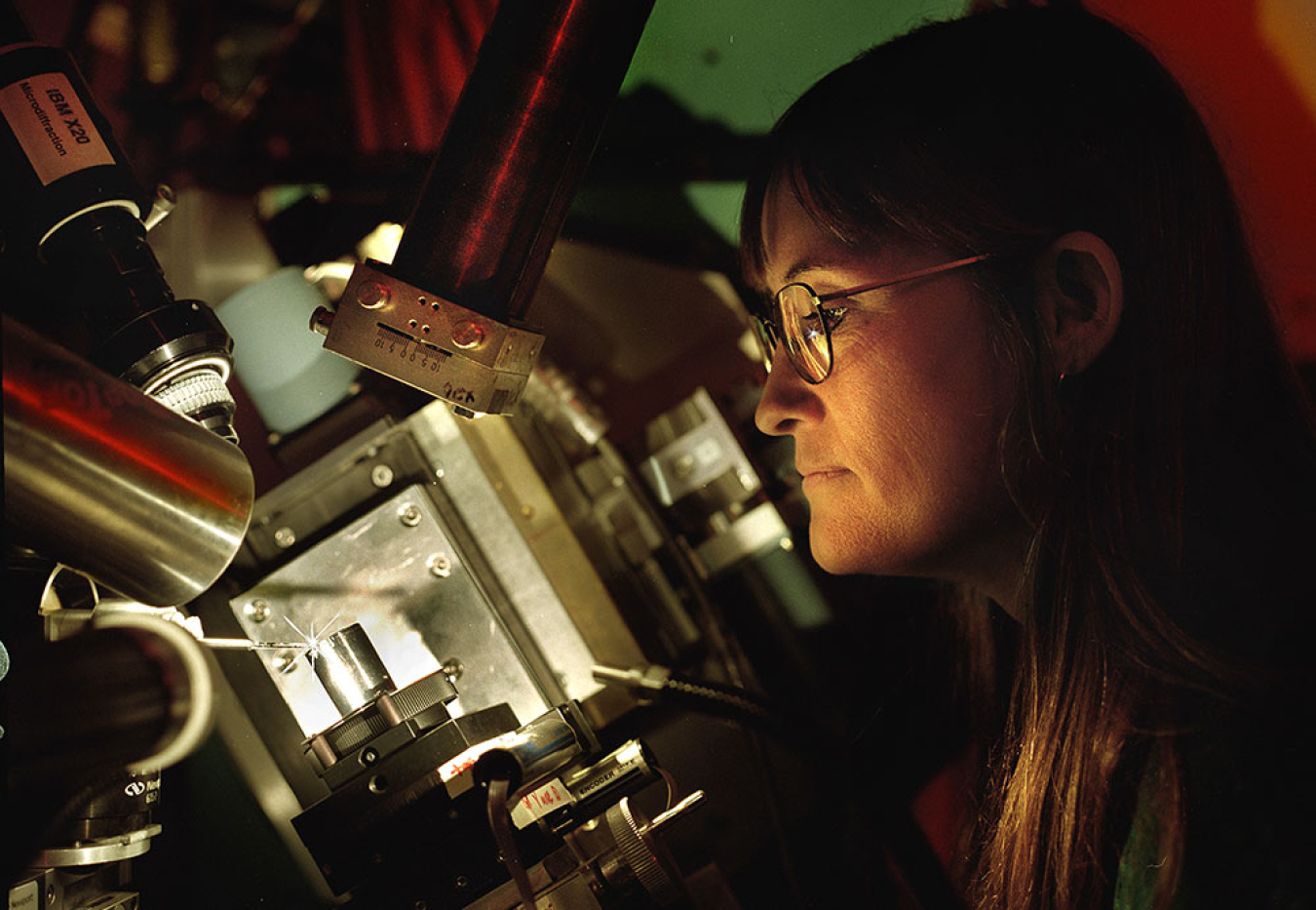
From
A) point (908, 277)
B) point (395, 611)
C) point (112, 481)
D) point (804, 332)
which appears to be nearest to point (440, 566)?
point (395, 611)

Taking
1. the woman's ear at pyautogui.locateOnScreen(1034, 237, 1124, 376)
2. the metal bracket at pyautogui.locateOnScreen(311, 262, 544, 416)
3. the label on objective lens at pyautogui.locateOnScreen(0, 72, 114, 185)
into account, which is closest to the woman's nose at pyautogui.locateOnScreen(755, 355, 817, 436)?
the woman's ear at pyautogui.locateOnScreen(1034, 237, 1124, 376)

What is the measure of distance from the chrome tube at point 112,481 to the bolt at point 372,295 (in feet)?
0.61

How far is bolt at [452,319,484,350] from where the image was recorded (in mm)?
771

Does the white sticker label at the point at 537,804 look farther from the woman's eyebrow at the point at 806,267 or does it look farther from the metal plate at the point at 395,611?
the woman's eyebrow at the point at 806,267

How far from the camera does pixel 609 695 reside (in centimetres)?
100

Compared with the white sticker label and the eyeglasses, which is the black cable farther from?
the eyeglasses

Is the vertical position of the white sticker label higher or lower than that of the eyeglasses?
lower

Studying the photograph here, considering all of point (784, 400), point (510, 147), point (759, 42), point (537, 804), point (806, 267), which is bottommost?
point (537, 804)

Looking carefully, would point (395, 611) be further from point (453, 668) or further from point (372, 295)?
point (372, 295)

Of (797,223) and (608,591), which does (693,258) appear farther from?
(608,591)

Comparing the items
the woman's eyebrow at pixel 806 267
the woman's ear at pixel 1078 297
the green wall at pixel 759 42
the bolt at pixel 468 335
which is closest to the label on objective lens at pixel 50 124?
the bolt at pixel 468 335

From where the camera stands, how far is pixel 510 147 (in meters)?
→ 0.81

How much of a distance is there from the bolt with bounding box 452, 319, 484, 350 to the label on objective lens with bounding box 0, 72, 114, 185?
405mm

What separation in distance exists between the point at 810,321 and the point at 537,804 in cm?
61
